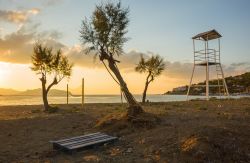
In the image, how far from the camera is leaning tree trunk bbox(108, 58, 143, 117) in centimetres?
2224

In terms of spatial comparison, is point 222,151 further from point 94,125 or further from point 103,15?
point 103,15

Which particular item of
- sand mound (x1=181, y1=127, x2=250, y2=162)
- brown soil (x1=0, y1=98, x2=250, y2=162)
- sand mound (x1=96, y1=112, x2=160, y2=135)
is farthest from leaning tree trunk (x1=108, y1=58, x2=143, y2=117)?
sand mound (x1=181, y1=127, x2=250, y2=162)

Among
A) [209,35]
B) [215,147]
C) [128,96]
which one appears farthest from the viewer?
[209,35]

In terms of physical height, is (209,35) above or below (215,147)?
above

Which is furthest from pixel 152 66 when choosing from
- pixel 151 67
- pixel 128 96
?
pixel 128 96

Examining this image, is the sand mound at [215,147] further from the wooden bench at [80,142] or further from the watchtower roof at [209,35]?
the watchtower roof at [209,35]

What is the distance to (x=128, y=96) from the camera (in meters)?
24.2

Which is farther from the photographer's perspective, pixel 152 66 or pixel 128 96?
pixel 152 66

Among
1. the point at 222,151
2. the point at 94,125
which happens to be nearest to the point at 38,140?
the point at 94,125

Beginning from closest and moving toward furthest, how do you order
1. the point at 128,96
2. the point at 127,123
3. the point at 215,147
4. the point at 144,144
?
the point at 215,147 < the point at 144,144 < the point at 127,123 < the point at 128,96

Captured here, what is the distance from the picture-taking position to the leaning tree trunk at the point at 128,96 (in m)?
22.2

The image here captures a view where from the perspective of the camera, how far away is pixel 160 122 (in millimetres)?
21594

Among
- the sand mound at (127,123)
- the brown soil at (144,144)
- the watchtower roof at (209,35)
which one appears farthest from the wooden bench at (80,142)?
the watchtower roof at (209,35)

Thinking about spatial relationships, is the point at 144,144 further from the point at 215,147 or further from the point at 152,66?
the point at 152,66
